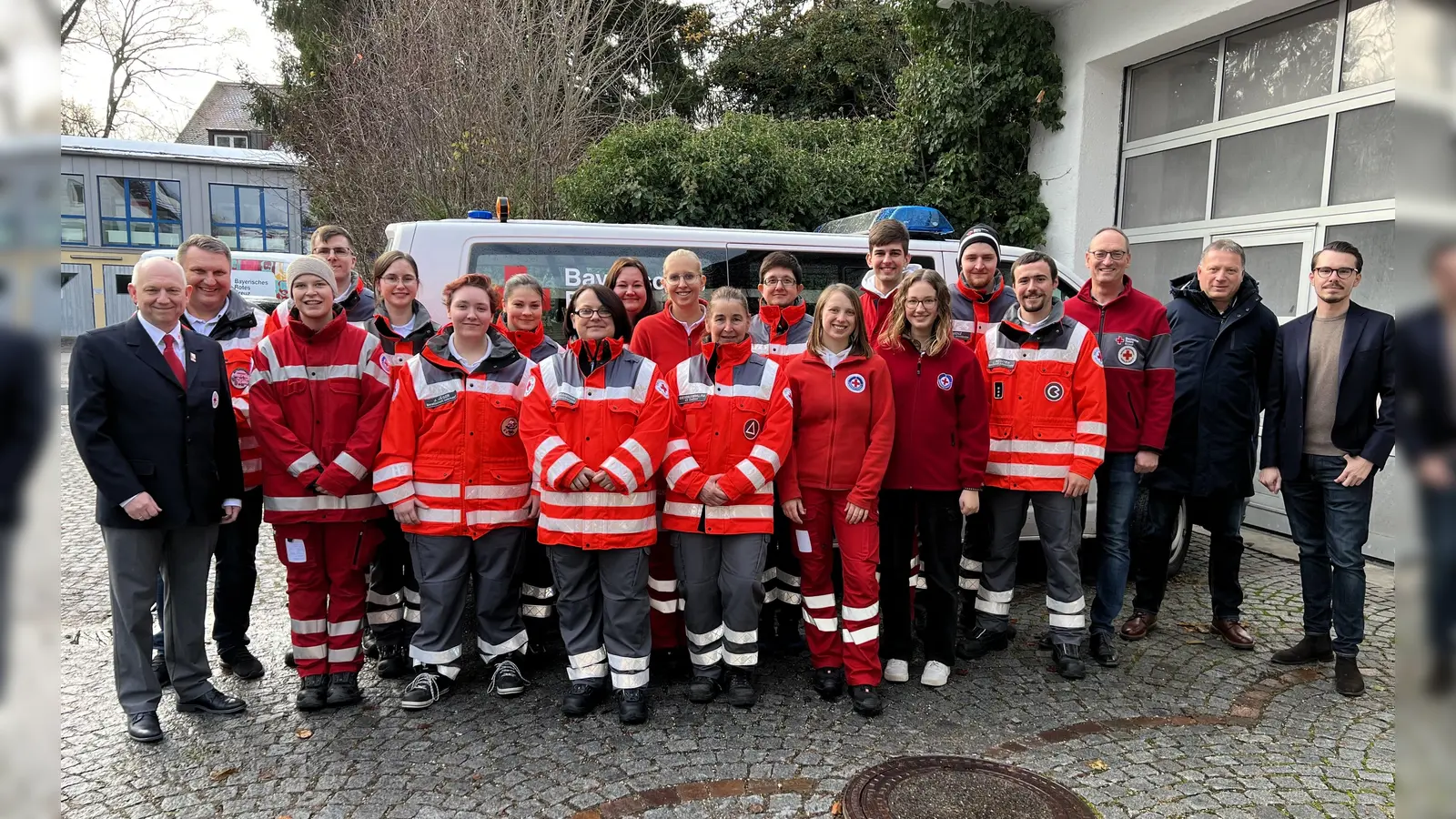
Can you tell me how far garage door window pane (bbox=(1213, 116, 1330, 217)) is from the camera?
7062 mm

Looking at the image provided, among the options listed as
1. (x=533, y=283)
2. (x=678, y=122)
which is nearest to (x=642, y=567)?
(x=533, y=283)

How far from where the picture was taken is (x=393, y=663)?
14.4 feet

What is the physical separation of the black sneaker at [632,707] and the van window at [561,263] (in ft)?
7.57

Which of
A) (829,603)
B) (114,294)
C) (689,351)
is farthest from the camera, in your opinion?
(114,294)

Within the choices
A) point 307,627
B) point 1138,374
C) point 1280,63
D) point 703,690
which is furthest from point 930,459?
point 1280,63

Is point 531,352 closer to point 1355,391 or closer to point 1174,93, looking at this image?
point 1355,391

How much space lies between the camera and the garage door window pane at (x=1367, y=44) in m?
6.51

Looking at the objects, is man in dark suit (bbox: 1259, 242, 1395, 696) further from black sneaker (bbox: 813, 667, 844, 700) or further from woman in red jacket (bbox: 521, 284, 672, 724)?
woman in red jacket (bbox: 521, 284, 672, 724)

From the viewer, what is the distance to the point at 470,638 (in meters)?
4.92

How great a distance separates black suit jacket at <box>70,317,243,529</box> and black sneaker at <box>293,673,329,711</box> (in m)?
0.85

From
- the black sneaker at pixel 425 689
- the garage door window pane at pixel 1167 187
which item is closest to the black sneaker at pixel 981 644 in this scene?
the black sneaker at pixel 425 689

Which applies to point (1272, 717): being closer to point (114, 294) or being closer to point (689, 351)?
point (689, 351)

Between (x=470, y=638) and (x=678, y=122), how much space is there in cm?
752

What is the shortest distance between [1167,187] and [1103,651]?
19.0ft
